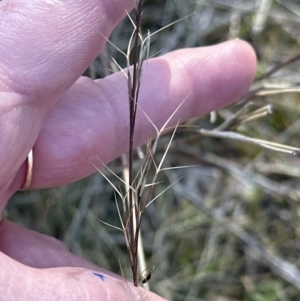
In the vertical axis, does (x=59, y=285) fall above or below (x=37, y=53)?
below

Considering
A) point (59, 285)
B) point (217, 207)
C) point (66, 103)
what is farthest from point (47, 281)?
point (217, 207)

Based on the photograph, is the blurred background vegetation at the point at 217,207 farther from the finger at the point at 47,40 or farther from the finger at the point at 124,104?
the finger at the point at 47,40

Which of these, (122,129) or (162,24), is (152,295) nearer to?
(122,129)

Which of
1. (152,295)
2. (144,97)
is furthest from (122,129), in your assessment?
(152,295)

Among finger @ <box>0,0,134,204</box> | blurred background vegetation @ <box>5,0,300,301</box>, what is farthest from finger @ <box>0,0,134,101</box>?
blurred background vegetation @ <box>5,0,300,301</box>

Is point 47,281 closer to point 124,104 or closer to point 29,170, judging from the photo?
point 29,170

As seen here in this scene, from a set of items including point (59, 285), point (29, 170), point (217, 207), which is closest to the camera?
point (59, 285)

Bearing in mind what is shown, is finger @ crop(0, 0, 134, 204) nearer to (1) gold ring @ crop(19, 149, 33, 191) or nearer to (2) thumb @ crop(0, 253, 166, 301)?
(1) gold ring @ crop(19, 149, 33, 191)
